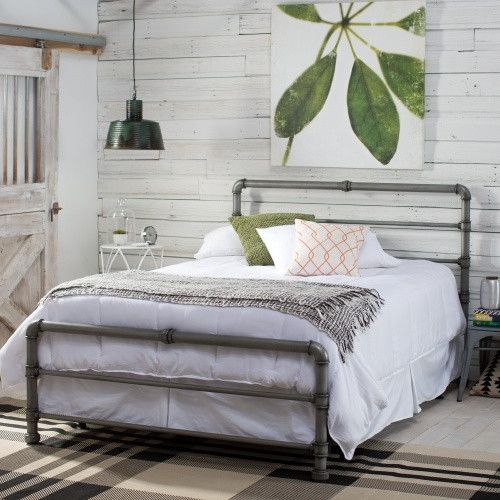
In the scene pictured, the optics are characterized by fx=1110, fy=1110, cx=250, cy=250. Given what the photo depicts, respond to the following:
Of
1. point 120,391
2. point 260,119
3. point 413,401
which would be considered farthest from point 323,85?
point 120,391

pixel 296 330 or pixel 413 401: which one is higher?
pixel 296 330

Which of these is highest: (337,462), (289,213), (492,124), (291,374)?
(492,124)

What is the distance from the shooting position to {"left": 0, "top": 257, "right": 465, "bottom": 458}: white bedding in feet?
14.2

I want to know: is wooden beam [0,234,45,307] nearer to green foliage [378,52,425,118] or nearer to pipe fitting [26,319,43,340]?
pipe fitting [26,319,43,340]

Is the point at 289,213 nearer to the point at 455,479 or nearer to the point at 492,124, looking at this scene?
the point at 492,124

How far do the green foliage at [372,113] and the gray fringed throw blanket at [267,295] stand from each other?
1484 mm

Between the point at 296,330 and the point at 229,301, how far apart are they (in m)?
0.33

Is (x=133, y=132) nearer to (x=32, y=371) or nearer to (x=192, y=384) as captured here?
(x=32, y=371)

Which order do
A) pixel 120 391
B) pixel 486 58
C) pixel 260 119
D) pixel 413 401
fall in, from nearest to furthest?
pixel 120 391, pixel 413 401, pixel 486 58, pixel 260 119

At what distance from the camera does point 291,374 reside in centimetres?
430

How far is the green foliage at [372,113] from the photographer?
618 centimetres

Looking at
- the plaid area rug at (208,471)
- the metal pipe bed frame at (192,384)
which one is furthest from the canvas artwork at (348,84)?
the metal pipe bed frame at (192,384)

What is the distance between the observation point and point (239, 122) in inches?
260

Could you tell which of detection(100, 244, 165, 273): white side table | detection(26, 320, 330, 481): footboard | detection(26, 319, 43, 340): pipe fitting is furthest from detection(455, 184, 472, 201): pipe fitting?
detection(26, 319, 43, 340): pipe fitting
